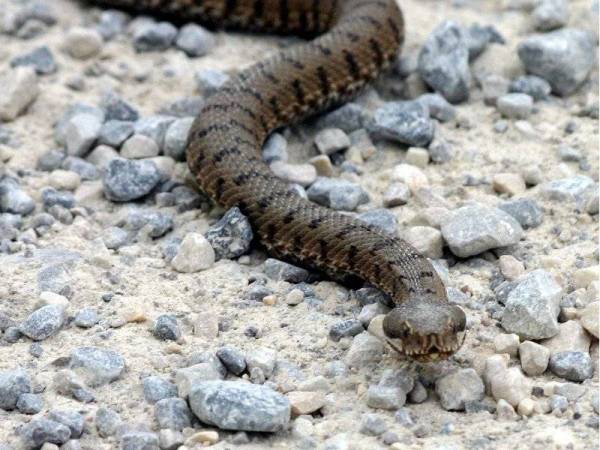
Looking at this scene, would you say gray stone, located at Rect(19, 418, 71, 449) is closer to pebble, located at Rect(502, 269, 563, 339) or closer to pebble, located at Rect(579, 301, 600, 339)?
pebble, located at Rect(502, 269, 563, 339)

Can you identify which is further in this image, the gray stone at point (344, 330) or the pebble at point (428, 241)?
the pebble at point (428, 241)

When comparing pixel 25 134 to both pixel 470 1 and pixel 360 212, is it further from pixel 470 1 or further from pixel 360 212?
pixel 470 1

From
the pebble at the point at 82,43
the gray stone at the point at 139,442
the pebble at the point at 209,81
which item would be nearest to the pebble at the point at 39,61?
the pebble at the point at 82,43

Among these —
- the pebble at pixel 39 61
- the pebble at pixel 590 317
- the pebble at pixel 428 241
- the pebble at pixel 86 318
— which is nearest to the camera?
the pebble at pixel 590 317

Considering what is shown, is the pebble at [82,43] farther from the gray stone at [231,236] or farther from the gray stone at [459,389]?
the gray stone at [459,389]

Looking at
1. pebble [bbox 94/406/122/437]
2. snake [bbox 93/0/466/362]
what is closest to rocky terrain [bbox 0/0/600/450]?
pebble [bbox 94/406/122/437]

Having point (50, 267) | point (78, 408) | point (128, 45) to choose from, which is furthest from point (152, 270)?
point (128, 45)

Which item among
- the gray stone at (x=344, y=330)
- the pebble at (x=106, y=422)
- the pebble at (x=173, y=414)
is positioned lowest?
the pebble at (x=106, y=422)
